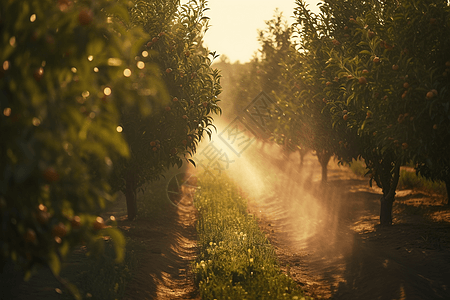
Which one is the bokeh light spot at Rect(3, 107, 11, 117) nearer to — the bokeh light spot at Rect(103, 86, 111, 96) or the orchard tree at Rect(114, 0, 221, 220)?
the bokeh light spot at Rect(103, 86, 111, 96)

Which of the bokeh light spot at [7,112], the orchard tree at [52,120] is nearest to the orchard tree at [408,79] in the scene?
the orchard tree at [52,120]

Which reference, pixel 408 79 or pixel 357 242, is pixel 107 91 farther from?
pixel 357 242

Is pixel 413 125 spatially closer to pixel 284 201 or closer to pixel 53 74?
pixel 53 74

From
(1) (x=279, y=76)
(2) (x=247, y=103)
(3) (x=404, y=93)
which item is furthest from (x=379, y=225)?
(2) (x=247, y=103)

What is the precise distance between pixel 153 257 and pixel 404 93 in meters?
A: 6.08

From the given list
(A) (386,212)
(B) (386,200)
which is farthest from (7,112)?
(A) (386,212)

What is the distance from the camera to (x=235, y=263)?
7035mm

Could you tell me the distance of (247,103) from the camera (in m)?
32.2

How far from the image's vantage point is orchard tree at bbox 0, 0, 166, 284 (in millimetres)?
2518

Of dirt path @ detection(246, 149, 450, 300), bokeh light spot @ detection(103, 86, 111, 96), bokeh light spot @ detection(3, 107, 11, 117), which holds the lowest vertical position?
dirt path @ detection(246, 149, 450, 300)

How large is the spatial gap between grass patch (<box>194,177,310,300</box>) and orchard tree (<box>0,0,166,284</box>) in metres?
3.52

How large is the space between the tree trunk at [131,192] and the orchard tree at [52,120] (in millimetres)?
7370

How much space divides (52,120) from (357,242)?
340 inches

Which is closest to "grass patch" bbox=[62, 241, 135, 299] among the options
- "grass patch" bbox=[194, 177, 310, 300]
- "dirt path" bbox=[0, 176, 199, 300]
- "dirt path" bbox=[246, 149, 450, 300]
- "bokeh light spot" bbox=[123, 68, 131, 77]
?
"dirt path" bbox=[0, 176, 199, 300]
